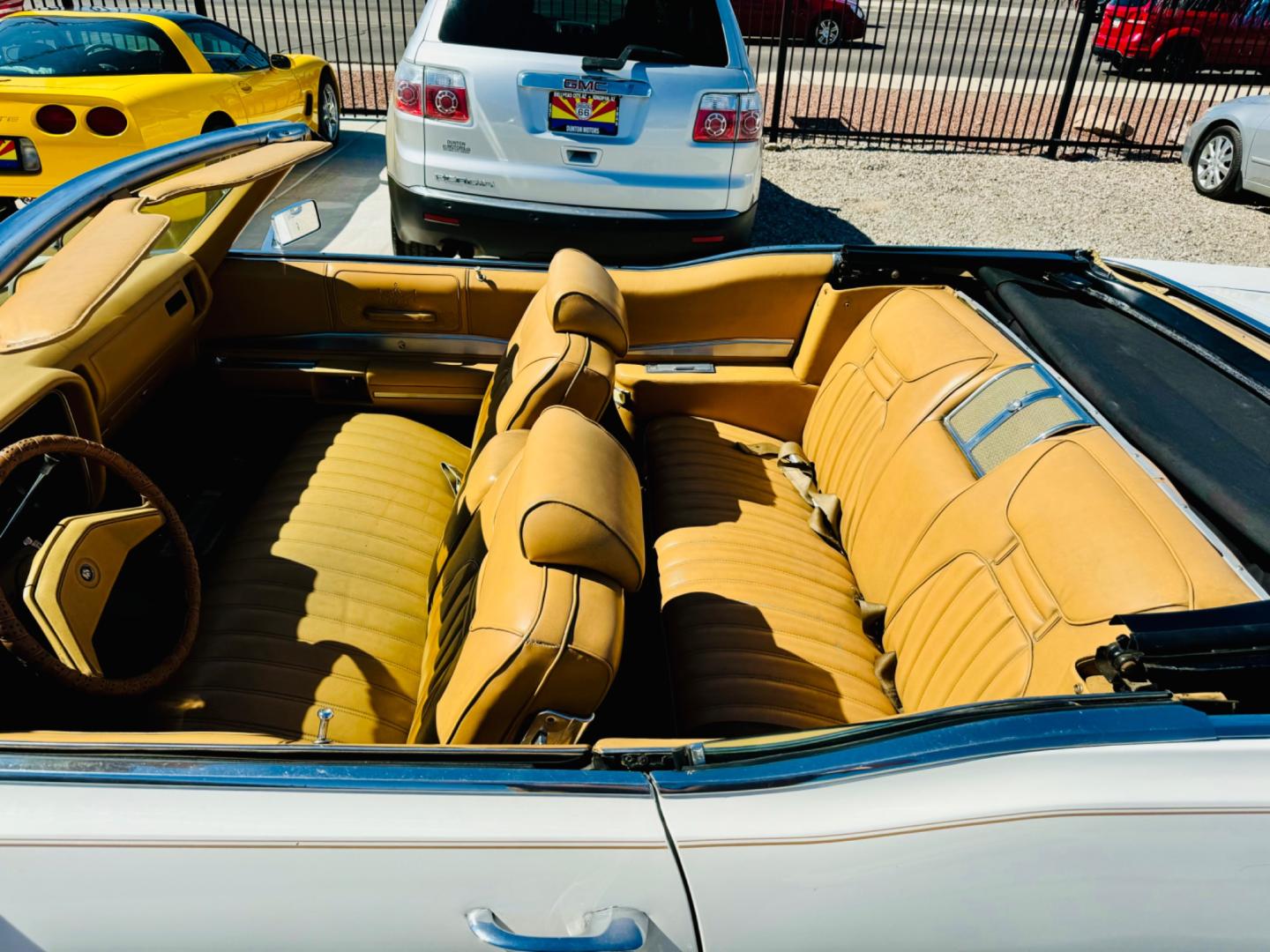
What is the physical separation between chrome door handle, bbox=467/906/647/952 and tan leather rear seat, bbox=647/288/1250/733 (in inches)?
35.4

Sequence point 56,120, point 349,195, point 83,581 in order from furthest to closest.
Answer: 1. point 349,195
2. point 56,120
3. point 83,581

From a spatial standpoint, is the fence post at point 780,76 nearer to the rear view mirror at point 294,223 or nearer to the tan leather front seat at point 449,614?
the rear view mirror at point 294,223

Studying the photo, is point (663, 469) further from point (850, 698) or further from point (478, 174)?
point (478, 174)

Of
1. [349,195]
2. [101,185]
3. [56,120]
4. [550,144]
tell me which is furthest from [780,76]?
[101,185]

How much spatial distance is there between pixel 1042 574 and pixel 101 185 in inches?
93.6

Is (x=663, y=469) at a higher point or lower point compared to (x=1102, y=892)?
lower

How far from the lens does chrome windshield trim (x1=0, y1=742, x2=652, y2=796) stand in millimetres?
1236

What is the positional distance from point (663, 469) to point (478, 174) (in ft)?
7.34

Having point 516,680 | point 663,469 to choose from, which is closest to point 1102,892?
point 516,680

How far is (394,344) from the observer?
323cm

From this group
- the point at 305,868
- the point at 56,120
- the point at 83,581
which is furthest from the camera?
the point at 56,120

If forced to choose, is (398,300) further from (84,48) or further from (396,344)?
(84,48)

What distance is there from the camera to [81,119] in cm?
521

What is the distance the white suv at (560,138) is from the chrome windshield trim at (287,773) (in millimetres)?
3552
